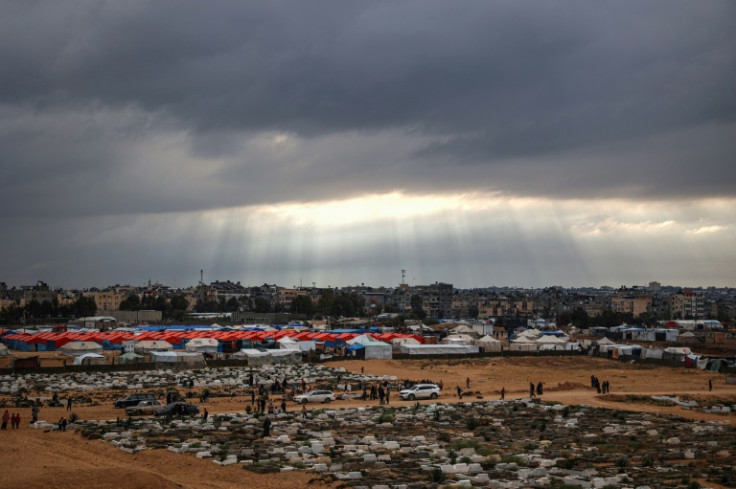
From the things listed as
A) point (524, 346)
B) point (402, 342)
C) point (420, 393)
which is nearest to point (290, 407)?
point (420, 393)

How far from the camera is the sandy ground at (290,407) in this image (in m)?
22.8

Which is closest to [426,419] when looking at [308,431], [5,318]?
[308,431]

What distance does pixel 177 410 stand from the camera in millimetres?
39969

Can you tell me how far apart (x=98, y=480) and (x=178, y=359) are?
157 feet

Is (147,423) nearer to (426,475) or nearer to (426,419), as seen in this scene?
(426,419)

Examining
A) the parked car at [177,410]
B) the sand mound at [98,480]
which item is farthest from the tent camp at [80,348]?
the sand mound at [98,480]

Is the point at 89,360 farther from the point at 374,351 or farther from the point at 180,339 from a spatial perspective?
the point at 374,351

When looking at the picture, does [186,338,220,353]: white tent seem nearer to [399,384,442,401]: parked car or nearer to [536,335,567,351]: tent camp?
[399,384,442,401]: parked car

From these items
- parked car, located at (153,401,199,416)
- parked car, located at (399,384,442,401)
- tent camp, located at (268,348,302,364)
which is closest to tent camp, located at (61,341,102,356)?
tent camp, located at (268,348,302,364)

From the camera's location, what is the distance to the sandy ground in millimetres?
22828

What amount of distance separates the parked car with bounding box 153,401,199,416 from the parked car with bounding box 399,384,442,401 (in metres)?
14.1

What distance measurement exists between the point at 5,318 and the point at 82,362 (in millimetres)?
109711

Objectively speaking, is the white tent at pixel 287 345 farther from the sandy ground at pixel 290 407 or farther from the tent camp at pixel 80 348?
the tent camp at pixel 80 348

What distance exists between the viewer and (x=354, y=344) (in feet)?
270
